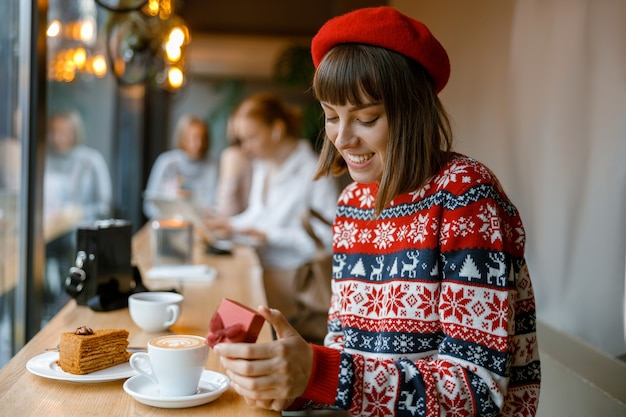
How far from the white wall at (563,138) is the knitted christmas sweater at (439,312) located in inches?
20.0

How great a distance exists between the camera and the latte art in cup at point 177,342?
1285 millimetres

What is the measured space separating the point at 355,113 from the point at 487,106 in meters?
1.40

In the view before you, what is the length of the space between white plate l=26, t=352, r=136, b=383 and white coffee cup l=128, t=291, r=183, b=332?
29cm

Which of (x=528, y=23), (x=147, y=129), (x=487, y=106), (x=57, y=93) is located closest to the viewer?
(x=528, y=23)

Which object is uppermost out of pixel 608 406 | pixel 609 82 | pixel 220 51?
pixel 220 51

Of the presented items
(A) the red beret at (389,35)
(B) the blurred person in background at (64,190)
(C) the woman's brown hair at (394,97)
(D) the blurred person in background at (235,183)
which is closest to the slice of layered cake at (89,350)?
(C) the woman's brown hair at (394,97)

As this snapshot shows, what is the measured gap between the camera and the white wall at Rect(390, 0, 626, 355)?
5.68ft

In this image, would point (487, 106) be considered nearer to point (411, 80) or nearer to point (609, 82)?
point (609, 82)

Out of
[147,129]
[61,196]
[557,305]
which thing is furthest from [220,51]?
[557,305]

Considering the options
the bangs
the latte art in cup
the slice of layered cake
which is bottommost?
the slice of layered cake

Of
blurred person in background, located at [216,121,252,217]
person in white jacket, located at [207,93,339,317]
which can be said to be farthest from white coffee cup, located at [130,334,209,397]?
blurred person in background, located at [216,121,252,217]

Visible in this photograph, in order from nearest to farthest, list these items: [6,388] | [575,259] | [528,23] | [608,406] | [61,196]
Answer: [6,388]
[608,406]
[575,259]
[528,23]
[61,196]

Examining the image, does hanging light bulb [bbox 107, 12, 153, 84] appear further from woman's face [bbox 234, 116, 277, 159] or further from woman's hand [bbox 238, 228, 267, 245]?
woman's hand [bbox 238, 228, 267, 245]

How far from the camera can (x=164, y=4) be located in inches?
136
